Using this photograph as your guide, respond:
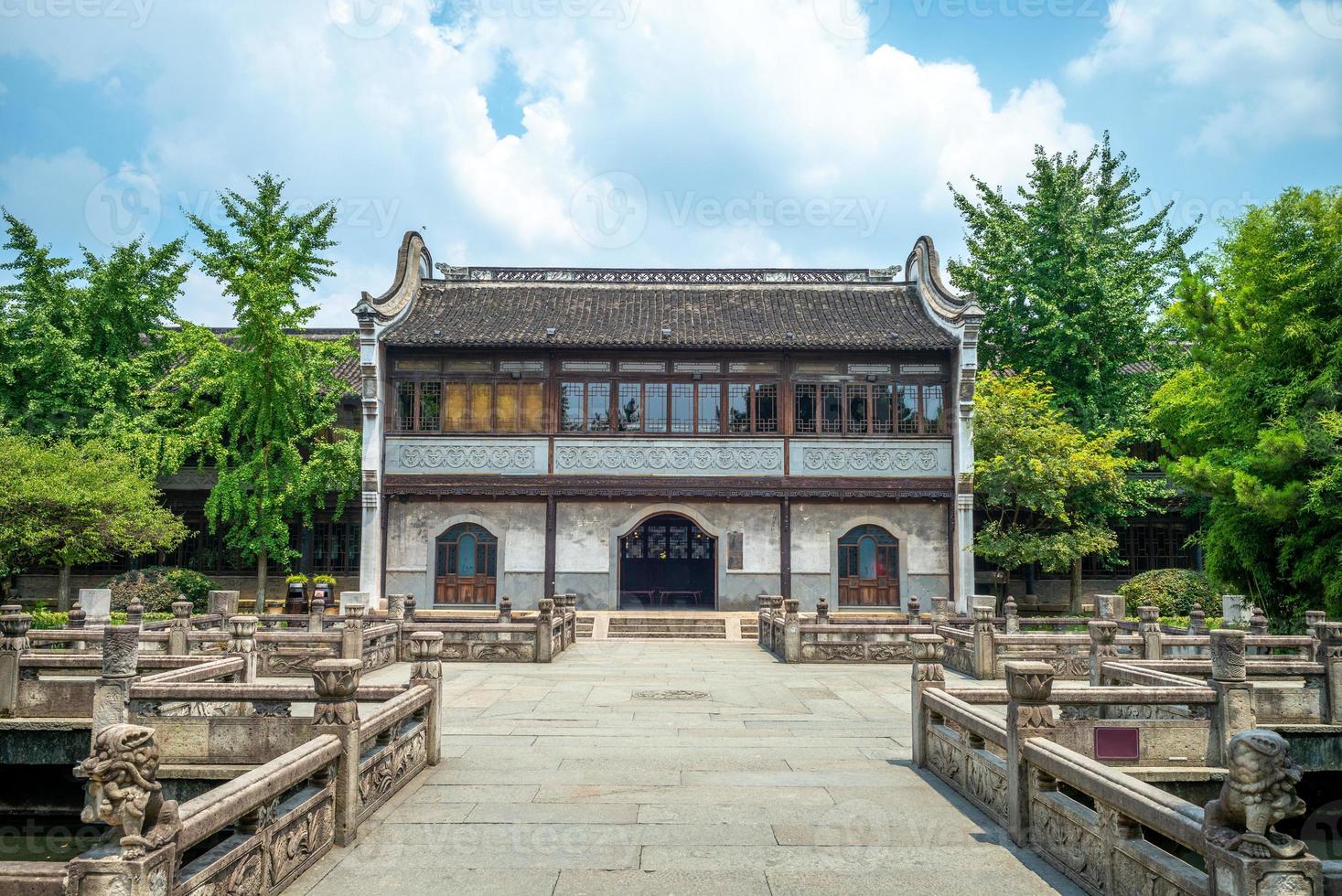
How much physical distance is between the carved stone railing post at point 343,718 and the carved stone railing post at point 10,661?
774 centimetres

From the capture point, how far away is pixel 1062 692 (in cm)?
745

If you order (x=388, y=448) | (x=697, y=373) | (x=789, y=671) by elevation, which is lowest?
(x=789, y=671)

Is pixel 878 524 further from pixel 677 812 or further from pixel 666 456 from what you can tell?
pixel 677 812

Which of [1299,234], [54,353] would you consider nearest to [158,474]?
[54,353]

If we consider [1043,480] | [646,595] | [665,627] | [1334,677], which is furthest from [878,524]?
[1334,677]

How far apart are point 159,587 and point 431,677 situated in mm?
17518

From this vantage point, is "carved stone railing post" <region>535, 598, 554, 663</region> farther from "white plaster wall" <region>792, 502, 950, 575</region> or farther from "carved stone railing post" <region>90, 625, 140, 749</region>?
"white plaster wall" <region>792, 502, 950, 575</region>

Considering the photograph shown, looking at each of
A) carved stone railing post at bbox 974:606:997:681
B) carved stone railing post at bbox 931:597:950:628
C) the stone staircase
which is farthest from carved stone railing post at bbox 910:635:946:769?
the stone staircase

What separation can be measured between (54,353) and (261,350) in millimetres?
→ 5460

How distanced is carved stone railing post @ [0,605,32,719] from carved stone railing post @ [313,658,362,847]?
774 centimetres

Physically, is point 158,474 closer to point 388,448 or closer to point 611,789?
point 388,448

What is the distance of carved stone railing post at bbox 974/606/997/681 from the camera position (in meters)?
15.0

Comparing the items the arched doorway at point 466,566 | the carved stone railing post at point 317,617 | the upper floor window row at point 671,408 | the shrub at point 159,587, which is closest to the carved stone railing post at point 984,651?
the upper floor window row at point 671,408

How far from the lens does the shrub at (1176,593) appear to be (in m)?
22.0
